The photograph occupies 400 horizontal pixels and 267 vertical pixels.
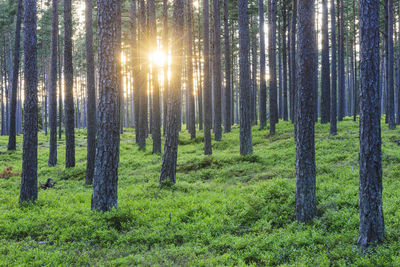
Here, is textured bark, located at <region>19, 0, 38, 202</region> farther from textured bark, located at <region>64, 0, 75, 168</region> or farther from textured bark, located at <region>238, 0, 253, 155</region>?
textured bark, located at <region>238, 0, 253, 155</region>

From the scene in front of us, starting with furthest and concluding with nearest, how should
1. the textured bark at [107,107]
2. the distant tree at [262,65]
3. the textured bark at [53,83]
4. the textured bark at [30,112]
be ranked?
the distant tree at [262,65]
the textured bark at [53,83]
the textured bark at [30,112]
the textured bark at [107,107]

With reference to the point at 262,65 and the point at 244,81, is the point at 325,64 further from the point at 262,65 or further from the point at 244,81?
the point at 244,81

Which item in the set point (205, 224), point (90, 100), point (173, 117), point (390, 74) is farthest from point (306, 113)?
point (390, 74)

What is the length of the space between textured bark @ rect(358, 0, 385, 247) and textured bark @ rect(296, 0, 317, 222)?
135cm

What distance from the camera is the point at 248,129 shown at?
13297 millimetres

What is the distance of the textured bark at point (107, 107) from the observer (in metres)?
7.14

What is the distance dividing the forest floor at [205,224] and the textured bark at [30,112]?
535 mm

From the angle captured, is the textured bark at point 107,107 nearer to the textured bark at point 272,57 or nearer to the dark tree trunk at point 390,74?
the textured bark at point 272,57

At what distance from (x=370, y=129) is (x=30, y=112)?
29.3 ft

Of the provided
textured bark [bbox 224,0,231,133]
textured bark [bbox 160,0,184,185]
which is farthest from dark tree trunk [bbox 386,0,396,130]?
textured bark [bbox 160,0,184,185]

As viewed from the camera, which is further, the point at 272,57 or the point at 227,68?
the point at 227,68

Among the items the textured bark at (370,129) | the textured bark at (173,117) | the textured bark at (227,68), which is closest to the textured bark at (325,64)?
the textured bark at (227,68)

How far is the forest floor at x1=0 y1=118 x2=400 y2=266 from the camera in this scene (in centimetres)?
494

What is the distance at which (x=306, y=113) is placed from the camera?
20.5 feet
